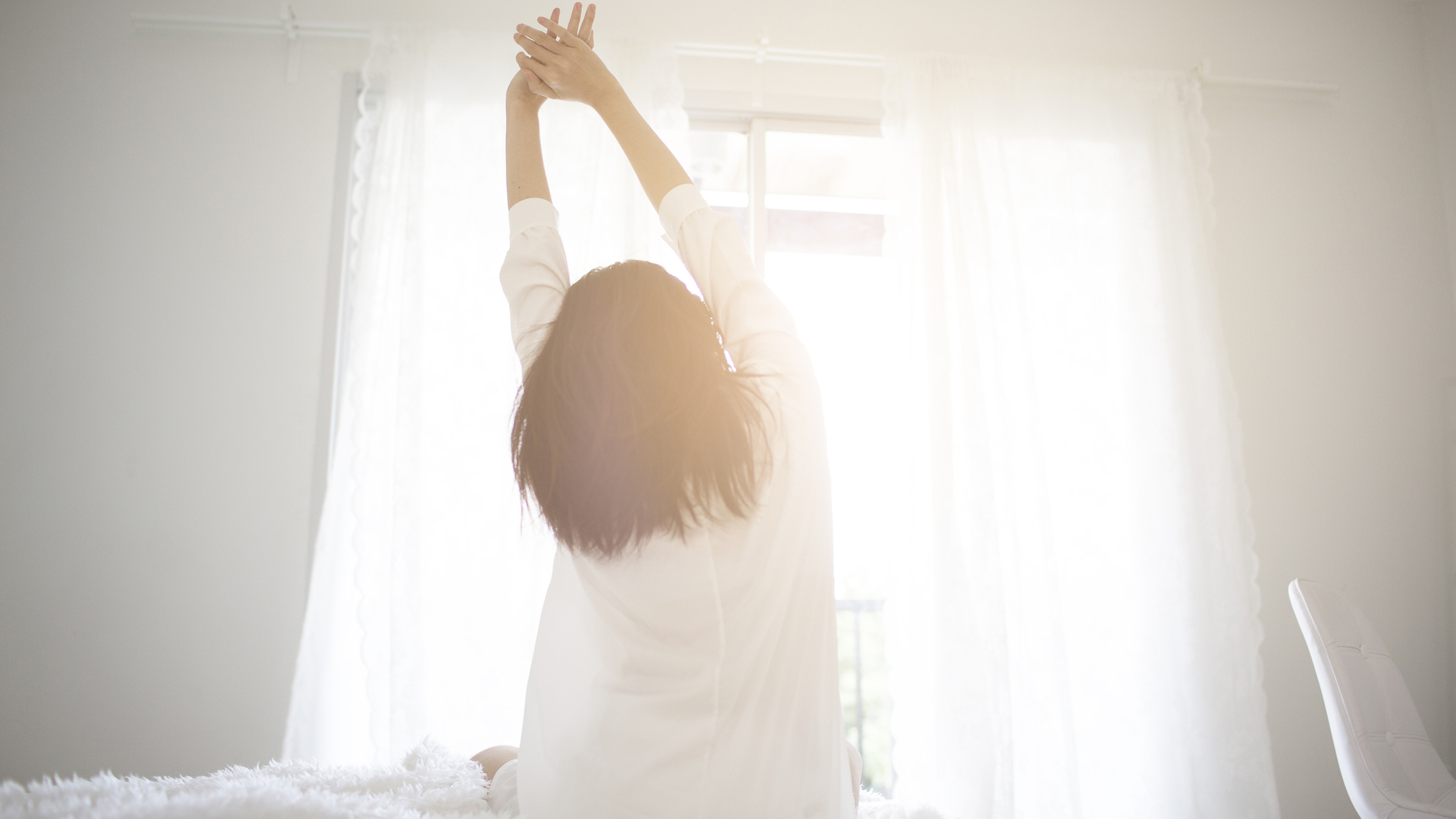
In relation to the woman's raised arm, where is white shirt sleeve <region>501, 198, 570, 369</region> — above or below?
below

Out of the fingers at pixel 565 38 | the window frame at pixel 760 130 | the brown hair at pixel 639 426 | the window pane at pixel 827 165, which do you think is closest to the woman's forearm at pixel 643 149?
the fingers at pixel 565 38

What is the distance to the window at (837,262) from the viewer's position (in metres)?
2.34

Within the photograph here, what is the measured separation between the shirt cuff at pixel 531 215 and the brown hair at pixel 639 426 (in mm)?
224

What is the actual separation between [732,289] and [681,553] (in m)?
0.28

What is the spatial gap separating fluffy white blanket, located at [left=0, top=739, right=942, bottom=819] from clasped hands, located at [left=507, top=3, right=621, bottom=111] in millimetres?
847

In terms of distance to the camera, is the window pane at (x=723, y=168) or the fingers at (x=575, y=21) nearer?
the fingers at (x=575, y=21)

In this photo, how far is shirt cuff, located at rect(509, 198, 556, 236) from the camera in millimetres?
939

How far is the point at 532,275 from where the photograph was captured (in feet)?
2.94

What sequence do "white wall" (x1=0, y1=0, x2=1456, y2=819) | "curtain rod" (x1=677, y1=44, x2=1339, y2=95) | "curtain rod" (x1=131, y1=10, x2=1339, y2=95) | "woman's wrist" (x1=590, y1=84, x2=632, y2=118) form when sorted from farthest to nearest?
"curtain rod" (x1=677, y1=44, x2=1339, y2=95) → "curtain rod" (x1=131, y1=10, x2=1339, y2=95) → "white wall" (x1=0, y1=0, x2=1456, y2=819) → "woman's wrist" (x1=590, y1=84, x2=632, y2=118)

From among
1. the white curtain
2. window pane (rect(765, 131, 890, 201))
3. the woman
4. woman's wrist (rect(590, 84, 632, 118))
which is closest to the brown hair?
the woman

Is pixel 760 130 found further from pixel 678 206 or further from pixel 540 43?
pixel 678 206

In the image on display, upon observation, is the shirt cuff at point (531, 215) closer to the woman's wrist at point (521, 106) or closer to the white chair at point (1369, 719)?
the woman's wrist at point (521, 106)

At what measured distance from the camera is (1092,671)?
7.01 ft

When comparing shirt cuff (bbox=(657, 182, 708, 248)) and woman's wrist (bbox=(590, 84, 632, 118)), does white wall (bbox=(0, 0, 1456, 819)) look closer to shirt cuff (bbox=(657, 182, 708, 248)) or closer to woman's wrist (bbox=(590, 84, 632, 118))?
woman's wrist (bbox=(590, 84, 632, 118))
